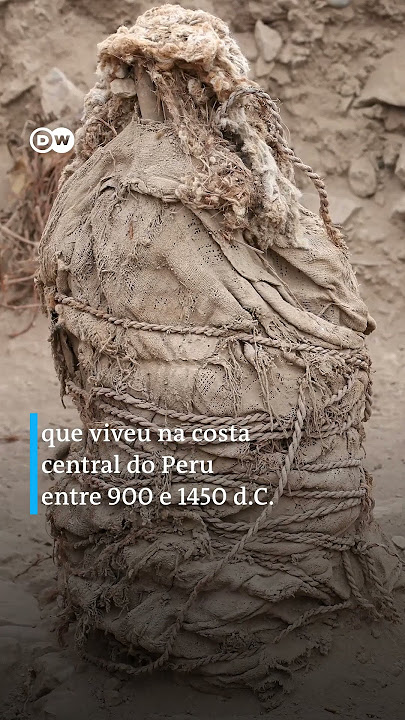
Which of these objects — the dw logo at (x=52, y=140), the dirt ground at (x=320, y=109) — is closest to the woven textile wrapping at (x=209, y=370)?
the dirt ground at (x=320, y=109)

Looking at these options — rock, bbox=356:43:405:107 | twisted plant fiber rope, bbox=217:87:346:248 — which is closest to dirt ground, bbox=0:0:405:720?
rock, bbox=356:43:405:107

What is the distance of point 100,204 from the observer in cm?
258

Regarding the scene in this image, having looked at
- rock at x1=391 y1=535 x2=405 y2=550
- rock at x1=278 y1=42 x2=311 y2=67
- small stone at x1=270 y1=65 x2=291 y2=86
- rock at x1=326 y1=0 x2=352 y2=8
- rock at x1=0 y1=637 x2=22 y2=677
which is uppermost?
rock at x1=326 y1=0 x2=352 y2=8

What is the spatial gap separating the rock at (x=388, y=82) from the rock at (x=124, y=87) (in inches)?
132

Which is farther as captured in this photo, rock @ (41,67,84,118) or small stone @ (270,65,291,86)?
small stone @ (270,65,291,86)

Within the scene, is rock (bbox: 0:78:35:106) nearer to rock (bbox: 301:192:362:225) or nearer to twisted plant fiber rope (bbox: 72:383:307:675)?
rock (bbox: 301:192:362:225)

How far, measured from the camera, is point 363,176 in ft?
18.6

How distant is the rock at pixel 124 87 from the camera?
8.34 feet

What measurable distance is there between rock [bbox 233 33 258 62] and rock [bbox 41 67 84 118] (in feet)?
3.52

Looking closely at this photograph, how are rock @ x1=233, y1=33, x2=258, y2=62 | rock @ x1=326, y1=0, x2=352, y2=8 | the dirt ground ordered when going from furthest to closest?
rock @ x1=233, y1=33, x2=258, y2=62 < rock @ x1=326, y1=0, x2=352, y2=8 < the dirt ground

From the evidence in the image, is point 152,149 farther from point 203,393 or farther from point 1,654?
point 1,654

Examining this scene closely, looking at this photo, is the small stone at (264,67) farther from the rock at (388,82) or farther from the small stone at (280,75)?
the rock at (388,82)

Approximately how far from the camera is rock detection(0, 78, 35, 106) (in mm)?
5801

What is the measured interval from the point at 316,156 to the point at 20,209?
194 cm
